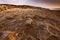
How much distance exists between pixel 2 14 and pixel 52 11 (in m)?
0.53

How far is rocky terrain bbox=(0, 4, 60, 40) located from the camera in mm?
941

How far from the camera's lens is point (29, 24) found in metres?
1.04

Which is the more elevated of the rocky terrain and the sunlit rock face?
the sunlit rock face

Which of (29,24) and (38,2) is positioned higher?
(38,2)

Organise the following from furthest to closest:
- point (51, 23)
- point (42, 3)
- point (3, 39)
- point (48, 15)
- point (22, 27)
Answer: point (42, 3)
point (48, 15)
point (51, 23)
point (22, 27)
point (3, 39)

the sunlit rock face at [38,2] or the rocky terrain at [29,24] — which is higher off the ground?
the sunlit rock face at [38,2]

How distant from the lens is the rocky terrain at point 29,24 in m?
0.94

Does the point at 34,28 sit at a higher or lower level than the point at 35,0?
lower

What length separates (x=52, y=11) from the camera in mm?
1324

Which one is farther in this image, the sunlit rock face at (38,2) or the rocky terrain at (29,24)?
the sunlit rock face at (38,2)

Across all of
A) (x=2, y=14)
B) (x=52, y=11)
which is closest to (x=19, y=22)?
(x=2, y=14)

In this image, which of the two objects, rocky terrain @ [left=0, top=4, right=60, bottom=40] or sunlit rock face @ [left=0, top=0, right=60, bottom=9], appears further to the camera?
sunlit rock face @ [left=0, top=0, right=60, bottom=9]

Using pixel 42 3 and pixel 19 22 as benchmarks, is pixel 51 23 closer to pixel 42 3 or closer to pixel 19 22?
pixel 19 22

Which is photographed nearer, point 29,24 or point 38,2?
point 29,24
